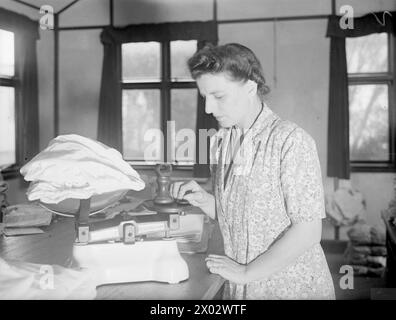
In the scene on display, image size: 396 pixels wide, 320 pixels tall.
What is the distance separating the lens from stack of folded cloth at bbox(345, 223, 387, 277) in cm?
216

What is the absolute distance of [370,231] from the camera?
7.79ft

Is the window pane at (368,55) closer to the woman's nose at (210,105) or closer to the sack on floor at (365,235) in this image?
the sack on floor at (365,235)

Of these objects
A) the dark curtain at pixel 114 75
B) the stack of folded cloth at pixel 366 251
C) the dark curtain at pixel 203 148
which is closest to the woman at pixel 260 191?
the dark curtain at pixel 114 75

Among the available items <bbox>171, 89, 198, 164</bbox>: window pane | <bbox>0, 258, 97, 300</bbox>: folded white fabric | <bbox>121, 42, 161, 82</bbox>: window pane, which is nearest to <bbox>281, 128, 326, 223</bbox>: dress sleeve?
<bbox>0, 258, 97, 300</bbox>: folded white fabric

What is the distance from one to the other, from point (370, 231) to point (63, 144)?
1.84 m

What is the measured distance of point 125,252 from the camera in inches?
40.5

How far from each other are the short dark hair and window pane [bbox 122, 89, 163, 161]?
80 cm

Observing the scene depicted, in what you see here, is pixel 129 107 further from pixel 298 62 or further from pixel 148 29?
pixel 298 62

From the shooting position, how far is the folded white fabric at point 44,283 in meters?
0.98

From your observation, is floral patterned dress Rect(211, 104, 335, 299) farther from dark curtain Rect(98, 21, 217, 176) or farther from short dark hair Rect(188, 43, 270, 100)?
dark curtain Rect(98, 21, 217, 176)

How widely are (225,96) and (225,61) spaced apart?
0.09 metres

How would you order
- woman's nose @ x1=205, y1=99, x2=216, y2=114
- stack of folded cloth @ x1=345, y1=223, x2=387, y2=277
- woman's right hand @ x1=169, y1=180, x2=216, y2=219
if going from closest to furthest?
1. woman's nose @ x1=205, y1=99, x2=216, y2=114
2. woman's right hand @ x1=169, y1=180, x2=216, y2=219
3. stack of folded cloth @ x1=345, y1=223, x2=387, y2=277

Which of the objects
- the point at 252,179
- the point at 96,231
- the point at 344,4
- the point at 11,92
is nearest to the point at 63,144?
the point at 96,231

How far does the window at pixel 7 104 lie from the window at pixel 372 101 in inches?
51.0
